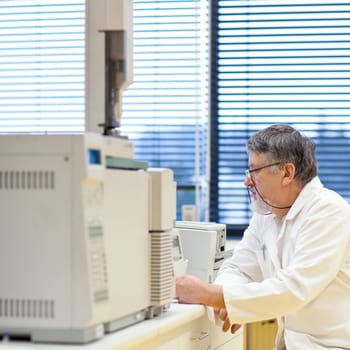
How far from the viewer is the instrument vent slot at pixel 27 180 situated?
1.62 m

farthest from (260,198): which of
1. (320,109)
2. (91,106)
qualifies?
(320,109)

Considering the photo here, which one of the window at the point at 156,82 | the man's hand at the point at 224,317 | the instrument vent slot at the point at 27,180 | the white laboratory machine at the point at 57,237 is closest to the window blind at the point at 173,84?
the window at the point at 156,82

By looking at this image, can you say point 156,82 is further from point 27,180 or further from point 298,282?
point 27,180

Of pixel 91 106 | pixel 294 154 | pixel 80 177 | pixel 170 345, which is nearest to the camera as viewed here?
pixel 80 177

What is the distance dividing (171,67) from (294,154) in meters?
1.65

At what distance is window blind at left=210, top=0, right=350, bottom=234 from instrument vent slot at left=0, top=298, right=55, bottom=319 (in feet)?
8.60

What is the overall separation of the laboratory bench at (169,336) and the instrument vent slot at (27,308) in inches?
2.4

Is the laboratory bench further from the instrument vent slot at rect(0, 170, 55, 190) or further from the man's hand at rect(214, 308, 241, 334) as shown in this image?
the instrument vent slot at rect(0, 170, 55, 190)

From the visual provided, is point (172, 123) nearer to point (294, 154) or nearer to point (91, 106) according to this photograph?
point (294, 154)

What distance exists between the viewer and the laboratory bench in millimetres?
1634

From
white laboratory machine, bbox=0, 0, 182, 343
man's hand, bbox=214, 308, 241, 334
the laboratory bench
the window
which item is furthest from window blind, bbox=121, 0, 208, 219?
white laboratory machine, bbox=0, 0, 182, 343

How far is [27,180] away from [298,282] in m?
1.07

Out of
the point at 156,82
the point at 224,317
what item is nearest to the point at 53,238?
the point at 224,317

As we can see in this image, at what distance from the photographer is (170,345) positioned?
7.07 feet
